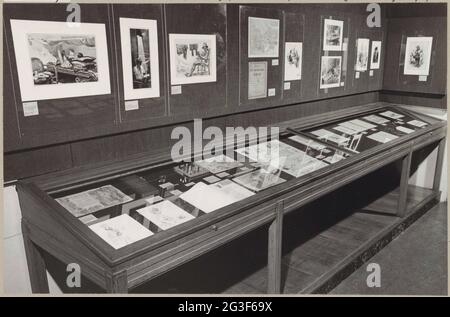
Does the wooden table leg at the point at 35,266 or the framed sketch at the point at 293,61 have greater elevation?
the framed sketch at the point at 293,61

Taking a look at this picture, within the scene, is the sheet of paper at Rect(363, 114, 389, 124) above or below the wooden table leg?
above

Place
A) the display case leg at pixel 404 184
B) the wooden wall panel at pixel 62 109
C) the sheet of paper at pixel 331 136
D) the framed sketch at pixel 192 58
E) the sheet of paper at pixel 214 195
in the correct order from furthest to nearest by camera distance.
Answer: the display case leg at pixel 404 184 < the sheet of paper at pixel 331 136 < the framed sketch at pixel 192 58 < the sheet of paper at pixel 214 195 < the wooden wall panel at pixel 62 109

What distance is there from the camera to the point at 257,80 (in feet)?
11.6

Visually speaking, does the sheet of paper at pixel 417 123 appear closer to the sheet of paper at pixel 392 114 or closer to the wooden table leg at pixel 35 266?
the sheet of paper at pixel 392 114

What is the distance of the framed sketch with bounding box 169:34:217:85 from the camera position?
285cm

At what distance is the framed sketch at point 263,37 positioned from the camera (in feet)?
11.0

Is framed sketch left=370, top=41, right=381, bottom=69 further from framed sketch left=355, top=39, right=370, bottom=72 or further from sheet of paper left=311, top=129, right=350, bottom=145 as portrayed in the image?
sheet of paper left=311, top=129, right=350, bottom=145

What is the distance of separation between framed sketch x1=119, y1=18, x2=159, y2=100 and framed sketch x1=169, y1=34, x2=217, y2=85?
0.15 meters

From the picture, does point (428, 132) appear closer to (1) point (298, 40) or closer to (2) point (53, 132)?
(1) point (298, 40)

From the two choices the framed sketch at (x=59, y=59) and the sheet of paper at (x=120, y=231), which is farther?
the framed sketch at (x=59, y=59)

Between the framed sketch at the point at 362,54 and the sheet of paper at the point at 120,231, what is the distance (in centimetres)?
380

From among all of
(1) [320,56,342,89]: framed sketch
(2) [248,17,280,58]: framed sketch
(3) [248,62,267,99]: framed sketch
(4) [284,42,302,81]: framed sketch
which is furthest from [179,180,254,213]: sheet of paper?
(1) [320,56,342,89]: framed sketch

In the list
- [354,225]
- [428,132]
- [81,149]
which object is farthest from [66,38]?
[428,132]

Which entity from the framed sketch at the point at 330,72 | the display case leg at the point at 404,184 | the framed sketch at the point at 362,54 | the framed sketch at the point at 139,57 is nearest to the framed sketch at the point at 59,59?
the framed sketch at the point at 139,57
